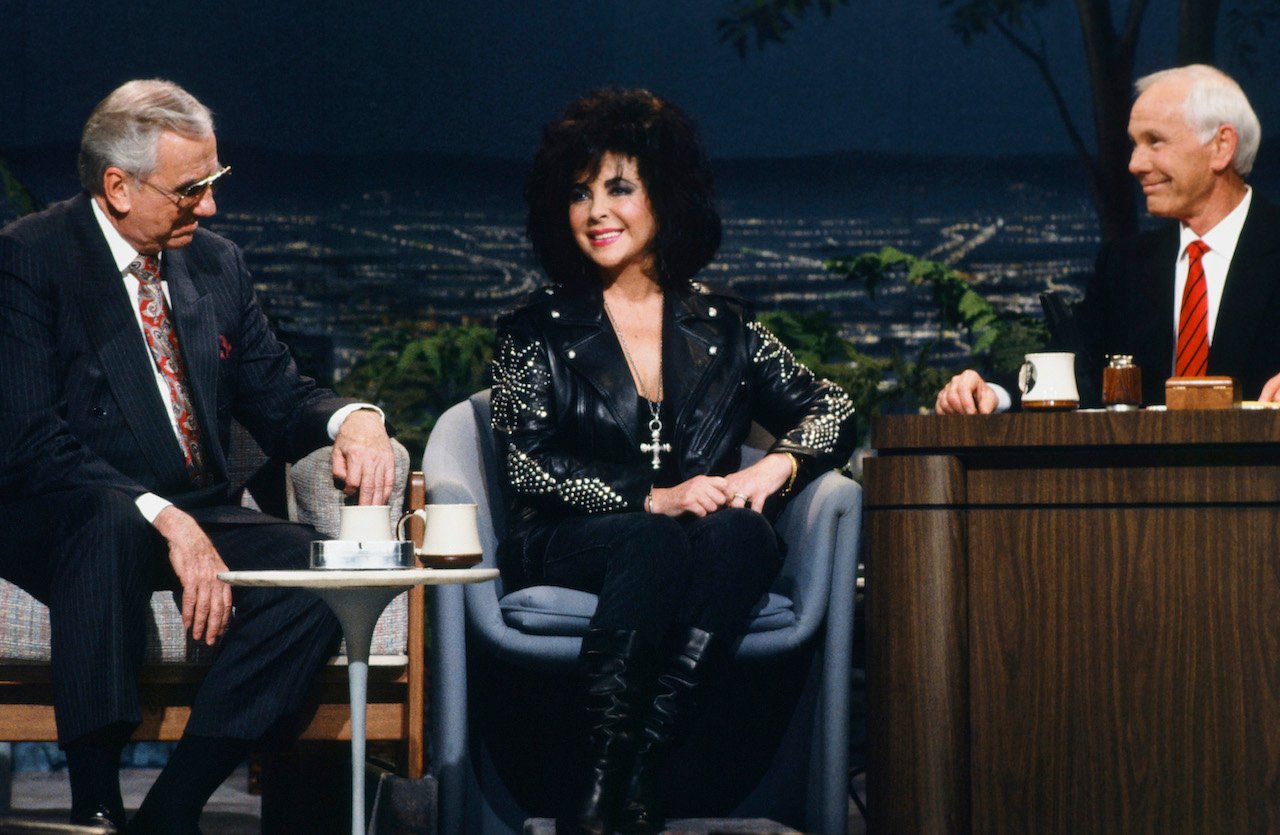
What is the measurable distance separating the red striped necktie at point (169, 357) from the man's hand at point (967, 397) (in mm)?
1290

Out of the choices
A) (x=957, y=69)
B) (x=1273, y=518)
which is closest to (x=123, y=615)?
(x=1273, y=518)

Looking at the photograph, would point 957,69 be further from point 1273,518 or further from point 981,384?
point 1273,518

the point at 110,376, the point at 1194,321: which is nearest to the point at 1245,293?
the point at 1194,321

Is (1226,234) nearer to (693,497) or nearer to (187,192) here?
(693,497)

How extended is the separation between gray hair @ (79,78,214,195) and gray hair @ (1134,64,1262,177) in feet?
6.13

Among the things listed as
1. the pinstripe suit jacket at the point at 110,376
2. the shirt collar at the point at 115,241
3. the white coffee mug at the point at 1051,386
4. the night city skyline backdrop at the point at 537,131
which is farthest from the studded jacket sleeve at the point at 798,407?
the night city skyline backdrop at the point at 537,131

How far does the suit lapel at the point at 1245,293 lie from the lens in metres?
2.78

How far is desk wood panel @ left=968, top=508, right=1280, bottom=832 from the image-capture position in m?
1.83

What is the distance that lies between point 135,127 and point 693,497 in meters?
1.16

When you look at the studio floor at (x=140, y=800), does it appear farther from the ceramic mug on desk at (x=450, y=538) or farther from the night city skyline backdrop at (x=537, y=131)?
the night city skyline backdrop at (x=537, y=131)

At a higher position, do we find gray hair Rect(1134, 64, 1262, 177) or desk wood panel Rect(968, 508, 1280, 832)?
gray hair Rect(1134, 64, 1262, 177)

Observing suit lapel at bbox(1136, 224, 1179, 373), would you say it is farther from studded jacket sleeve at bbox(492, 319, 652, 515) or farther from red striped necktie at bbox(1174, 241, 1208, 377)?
studded jacket sleeve at bbox(492, 319, 652, 515)

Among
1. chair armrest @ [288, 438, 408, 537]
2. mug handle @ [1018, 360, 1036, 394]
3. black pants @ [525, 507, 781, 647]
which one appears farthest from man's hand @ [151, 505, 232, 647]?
mug handle @ [1018, 360, 1036, 394]

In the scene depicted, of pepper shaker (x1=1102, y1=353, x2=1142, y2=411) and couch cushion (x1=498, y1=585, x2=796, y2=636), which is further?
couch cushion (x1=498, y1=585, x2=796, y2=636)
